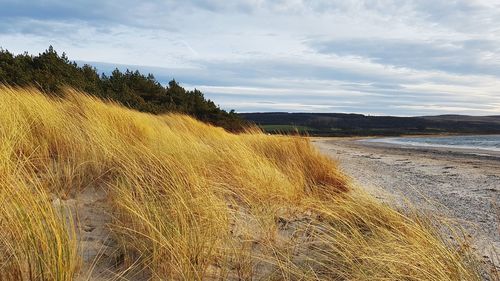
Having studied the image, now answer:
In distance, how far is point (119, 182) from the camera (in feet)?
10.9

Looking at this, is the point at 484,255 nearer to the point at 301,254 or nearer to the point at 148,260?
the point at 301,254

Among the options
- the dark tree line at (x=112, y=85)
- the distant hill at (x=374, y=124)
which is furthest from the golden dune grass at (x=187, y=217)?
the distant hill at (x=374, y=124)

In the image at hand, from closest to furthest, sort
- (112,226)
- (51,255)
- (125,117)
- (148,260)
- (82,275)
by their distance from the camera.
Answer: (51,255) < (82,275) < (148,260) < (112,226) < (125,117)

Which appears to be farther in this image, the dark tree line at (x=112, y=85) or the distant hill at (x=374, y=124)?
the distant hill at (x=374, y=124)

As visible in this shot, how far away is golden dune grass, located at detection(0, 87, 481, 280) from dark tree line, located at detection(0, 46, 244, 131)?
3.38 m

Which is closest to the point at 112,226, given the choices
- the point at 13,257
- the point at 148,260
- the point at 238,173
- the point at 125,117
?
the point at 148,260

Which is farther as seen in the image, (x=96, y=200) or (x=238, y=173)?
(x=238, y=173)

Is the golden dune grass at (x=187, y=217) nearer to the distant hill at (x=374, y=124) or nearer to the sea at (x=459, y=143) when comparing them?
the sea at (x=459, y=143)

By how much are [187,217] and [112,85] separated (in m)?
13.0

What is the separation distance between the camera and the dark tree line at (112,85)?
31.5 feet

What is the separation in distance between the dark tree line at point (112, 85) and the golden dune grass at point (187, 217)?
11.1 feet

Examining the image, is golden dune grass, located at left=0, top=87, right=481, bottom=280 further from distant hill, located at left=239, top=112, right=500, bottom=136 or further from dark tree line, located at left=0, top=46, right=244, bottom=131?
distant hill, located at left=239, top=112, right=500, bottom=136

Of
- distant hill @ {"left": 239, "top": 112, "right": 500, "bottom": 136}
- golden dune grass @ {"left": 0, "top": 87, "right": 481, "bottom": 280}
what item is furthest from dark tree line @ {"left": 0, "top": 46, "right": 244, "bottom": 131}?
distant hill @ {"left": 239, "top": 112, "right": 500, "bottom": 136}

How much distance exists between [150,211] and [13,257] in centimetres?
90
